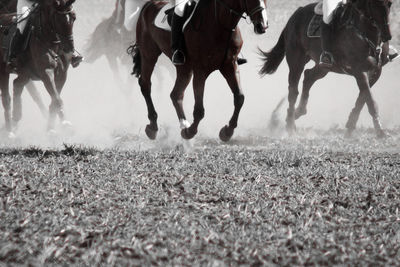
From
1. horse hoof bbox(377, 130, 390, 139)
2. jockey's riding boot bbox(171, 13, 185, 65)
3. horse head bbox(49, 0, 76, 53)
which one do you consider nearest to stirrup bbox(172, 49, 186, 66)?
jockey's riding boot bbox(171, 13, 185, 65)

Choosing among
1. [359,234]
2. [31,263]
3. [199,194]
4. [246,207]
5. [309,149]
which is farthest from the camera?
[309,149]

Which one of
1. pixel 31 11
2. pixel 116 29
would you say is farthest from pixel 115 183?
pixel 116 29

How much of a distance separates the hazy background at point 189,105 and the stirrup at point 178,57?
5.47ft

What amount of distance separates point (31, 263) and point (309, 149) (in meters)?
6.26

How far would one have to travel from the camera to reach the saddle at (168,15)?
334 inches

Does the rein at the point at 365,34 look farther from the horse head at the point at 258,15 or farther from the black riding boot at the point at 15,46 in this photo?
the black riding boot at the point at 15,46

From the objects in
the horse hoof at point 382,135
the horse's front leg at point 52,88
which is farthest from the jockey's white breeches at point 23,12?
the horse hoof at point 382,135

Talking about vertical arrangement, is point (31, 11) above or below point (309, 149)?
above

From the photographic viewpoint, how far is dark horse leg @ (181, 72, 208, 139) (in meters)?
8.48

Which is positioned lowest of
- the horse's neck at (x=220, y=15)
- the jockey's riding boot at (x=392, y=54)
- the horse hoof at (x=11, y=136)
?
the horse hoof at (x=11, y=136)

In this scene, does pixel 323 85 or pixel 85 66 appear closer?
pixel 323 85

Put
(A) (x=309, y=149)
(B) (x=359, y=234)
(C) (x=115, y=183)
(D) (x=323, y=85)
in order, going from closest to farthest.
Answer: (B) (x=359, y=234) < (C) (x=115, y=183) < (A) (x=309, y=149) < (D) (x=323, y=85)

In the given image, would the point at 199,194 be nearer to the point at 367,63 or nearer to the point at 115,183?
the point at 115,183

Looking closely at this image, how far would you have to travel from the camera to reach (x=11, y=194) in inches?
203
